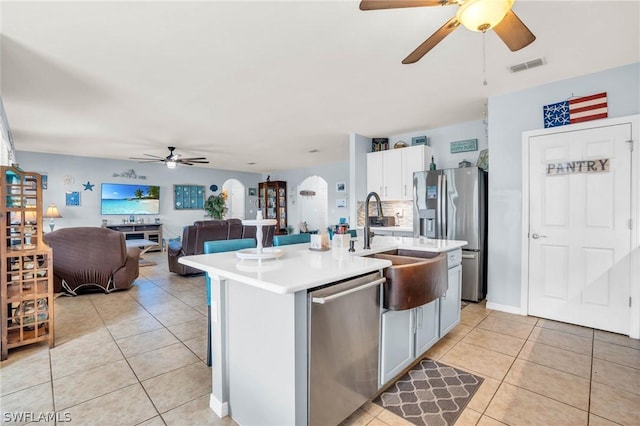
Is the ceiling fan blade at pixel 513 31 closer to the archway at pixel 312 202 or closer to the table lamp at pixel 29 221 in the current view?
the table lamp at pixel 29 221

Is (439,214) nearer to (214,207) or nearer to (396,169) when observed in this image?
(396,169)

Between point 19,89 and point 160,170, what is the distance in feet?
18.1

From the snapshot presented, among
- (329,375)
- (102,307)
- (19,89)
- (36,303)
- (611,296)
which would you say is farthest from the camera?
(102,307)

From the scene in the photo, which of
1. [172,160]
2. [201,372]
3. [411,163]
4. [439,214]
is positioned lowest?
[201,372]

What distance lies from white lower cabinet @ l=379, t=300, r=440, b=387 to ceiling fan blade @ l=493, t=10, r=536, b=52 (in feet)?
5.78

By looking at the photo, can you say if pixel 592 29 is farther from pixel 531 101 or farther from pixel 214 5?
pixel 214 5

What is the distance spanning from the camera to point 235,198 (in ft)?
37.7

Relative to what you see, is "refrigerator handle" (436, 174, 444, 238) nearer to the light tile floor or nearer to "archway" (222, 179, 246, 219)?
the light tile floor

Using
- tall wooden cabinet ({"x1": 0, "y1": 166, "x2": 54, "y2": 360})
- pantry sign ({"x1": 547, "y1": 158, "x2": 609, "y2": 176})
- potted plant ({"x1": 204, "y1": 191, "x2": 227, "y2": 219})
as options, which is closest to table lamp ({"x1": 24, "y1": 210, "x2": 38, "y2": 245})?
tall wooden cabinet ({"x1": 0, "y1": 166, "x2": 54, "y2": 360})

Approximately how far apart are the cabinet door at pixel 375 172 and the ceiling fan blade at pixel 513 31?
3.32 m

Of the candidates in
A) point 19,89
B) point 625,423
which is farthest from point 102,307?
point 625,423

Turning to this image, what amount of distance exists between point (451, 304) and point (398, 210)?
2.73 metres

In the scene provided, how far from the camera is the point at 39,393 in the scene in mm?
1961

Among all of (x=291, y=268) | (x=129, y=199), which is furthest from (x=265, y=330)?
(x=129, y=199)
